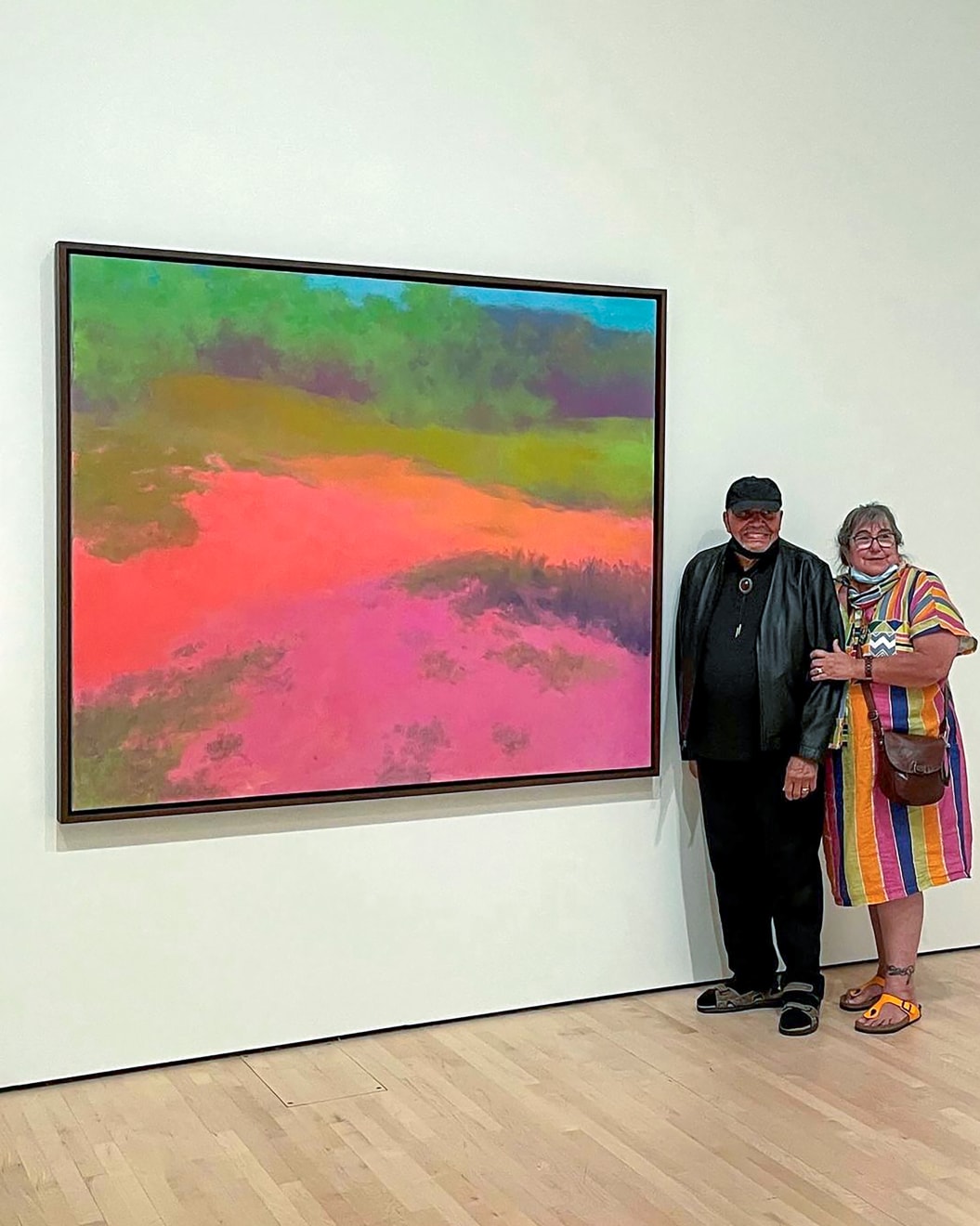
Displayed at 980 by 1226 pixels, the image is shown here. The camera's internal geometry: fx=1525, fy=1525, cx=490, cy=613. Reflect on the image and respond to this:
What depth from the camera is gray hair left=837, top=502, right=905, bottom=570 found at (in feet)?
13.1

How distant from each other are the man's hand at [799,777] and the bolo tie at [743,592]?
0.36 m

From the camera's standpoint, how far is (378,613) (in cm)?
375

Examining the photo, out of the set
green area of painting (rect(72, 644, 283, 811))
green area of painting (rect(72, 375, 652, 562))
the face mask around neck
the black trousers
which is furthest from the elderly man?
green area of painting (rect(72, 644, 283, 811))

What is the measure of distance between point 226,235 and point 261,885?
1.55 m

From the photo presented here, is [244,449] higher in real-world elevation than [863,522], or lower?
higher

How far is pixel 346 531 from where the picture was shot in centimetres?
370

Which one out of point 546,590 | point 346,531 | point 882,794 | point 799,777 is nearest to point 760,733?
point 799,777

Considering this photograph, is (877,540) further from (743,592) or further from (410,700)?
(410,700)

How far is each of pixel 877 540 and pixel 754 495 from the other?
14.4 inches

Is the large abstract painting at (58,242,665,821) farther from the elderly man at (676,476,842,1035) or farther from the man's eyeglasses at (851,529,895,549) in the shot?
the man's eyeglasses at (851,529,895,549)

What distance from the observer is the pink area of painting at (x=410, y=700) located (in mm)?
3633

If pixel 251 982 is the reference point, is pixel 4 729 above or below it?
above

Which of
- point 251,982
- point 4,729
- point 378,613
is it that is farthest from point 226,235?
point 251,982

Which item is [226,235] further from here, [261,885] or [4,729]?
[261,885]
